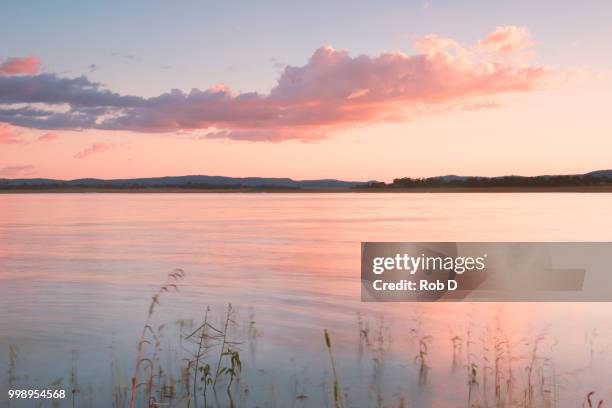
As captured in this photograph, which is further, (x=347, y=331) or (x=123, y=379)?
(x=347, y=331)

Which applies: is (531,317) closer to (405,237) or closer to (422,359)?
(422,359)

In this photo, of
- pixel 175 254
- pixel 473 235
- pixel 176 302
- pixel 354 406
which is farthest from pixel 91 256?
pixel 473 235

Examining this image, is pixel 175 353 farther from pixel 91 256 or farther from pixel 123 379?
pixel 91 256

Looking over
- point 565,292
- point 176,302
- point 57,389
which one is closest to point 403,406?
point 57,389

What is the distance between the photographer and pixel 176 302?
19.5 m

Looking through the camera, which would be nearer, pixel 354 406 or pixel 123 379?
pixel 354 406

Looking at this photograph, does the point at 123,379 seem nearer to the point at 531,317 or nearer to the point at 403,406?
the point at 403,406

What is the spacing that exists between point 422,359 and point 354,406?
9.08 feet

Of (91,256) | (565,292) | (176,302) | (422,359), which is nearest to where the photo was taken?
(422,359)

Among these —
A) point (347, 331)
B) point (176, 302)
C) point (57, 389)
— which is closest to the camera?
point (57, 389)

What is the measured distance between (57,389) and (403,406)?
19.6 feet

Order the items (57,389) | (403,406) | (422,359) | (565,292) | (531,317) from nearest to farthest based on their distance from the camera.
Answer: (403,406) < (57,389) < (422,359) < (531,317) < (565,292)

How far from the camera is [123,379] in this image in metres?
11.0

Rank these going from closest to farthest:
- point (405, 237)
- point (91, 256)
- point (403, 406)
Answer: point (403, 406) → point (91, 256) → point (405, 237)
